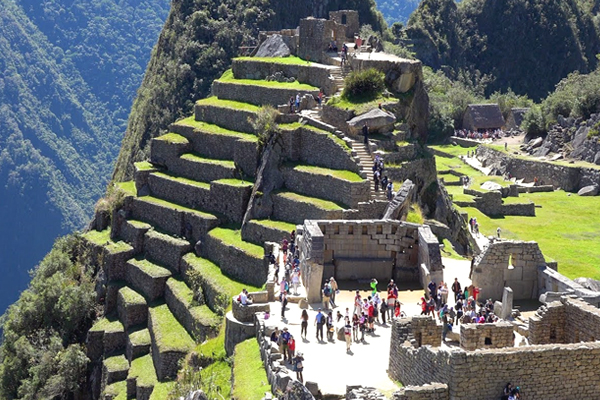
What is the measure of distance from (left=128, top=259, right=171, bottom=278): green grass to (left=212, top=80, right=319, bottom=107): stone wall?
1114 cm

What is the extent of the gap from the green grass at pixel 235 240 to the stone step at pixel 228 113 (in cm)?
669

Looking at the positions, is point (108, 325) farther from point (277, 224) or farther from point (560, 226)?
point (560, 226)

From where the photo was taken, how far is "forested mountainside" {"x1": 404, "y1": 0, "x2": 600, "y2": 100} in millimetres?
162625

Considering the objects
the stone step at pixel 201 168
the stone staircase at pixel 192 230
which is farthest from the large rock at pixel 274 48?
the stone step at pixel 201 168

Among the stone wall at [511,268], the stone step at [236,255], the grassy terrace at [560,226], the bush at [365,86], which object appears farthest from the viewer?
the grassy terrace at [560,226]

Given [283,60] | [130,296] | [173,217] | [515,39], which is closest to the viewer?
[130,296]

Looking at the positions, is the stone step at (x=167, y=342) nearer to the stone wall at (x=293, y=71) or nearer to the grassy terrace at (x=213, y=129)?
the grassy terrace at (x=213, y=129)

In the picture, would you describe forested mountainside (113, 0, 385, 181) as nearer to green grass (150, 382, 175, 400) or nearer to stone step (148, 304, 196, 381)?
stone step (148, 304, 196, 381)

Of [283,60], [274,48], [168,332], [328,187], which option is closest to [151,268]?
[168,332]

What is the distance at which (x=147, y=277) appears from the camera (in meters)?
49.6

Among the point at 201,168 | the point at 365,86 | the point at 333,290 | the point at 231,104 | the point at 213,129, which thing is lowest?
the point at 201,168

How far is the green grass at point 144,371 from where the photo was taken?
138 feet

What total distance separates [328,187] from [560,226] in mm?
27592

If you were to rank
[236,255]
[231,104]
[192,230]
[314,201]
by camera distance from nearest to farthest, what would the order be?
[314,201] → [236,255] → [192,230] → [231,104]
